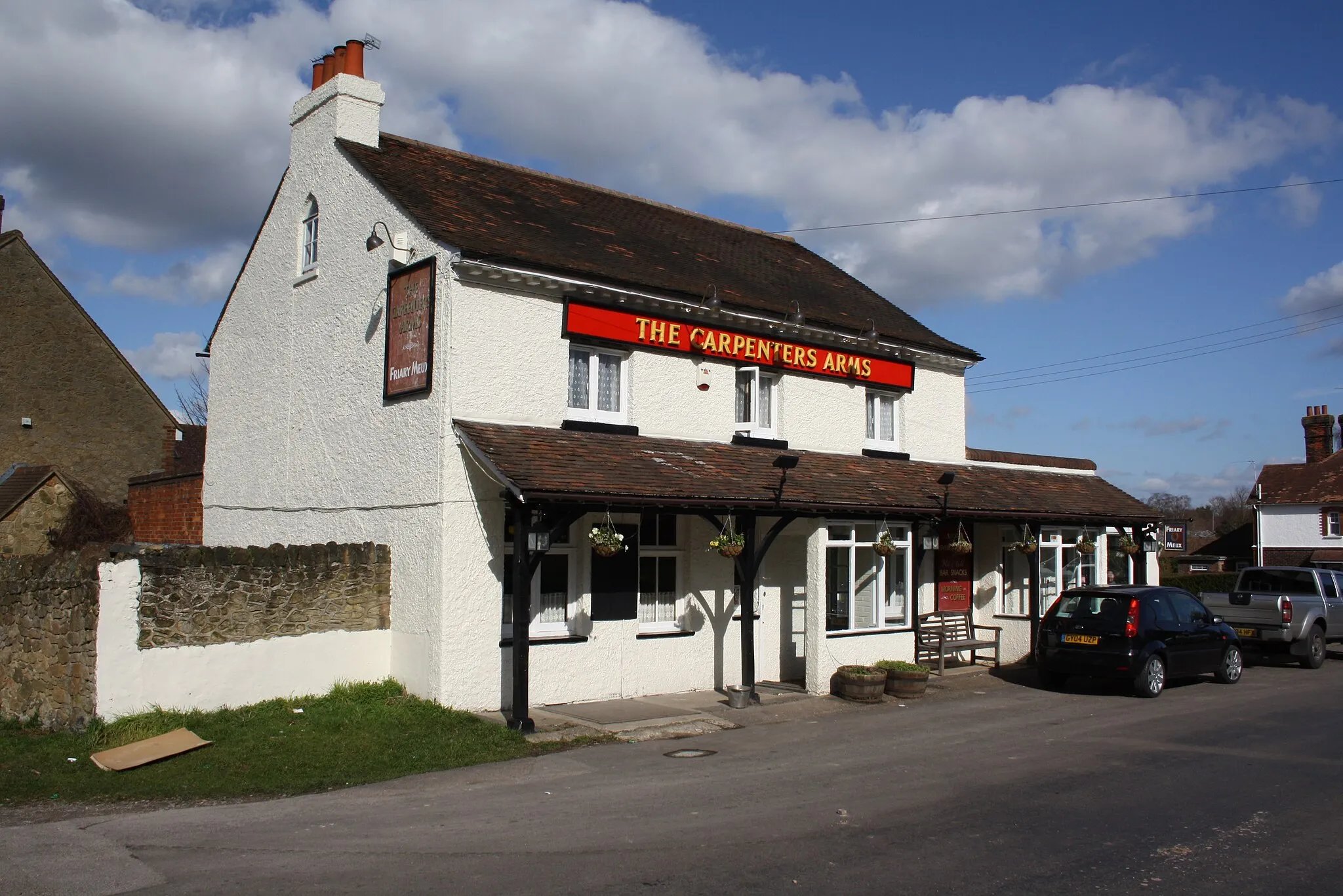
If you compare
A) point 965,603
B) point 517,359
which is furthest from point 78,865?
point 965,603

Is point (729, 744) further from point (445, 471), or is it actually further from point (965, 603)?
point (965, 603)

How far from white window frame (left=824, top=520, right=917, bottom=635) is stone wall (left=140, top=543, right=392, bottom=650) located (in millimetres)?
6733

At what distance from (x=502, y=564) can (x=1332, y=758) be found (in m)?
9.34

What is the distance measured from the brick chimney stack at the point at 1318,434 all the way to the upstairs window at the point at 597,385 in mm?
45540

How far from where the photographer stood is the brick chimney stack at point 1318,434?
4919 cm

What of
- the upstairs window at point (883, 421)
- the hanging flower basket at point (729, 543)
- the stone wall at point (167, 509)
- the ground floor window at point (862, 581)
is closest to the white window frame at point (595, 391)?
the hanging flower basket at point (729, 543)

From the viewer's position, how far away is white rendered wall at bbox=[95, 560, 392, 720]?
36.9ft

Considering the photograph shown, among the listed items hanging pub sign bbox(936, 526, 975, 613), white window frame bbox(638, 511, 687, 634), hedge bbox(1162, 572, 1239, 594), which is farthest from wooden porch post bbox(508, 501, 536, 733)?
hedge bbox(1162, 572, 1239, 594)

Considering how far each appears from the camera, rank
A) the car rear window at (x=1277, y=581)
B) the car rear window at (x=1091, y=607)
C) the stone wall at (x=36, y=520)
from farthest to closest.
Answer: the stone wall at (x=36, y=520), the car rear window at (x=1277, y=581), the car rear window at (x=1091, y=607)

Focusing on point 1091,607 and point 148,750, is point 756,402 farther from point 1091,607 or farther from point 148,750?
point 148,750

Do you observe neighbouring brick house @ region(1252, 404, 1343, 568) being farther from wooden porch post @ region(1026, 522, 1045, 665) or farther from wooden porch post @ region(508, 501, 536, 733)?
wooden porch post @ region(508, 501, 536, 733)

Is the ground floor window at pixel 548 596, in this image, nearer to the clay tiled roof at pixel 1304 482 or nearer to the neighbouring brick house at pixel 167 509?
the neighbouring brick house at pixel 167 509

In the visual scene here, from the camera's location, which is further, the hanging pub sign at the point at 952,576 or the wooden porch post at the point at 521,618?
the hanging pub sign at the point at 952,576

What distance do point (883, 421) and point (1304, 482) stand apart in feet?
121
